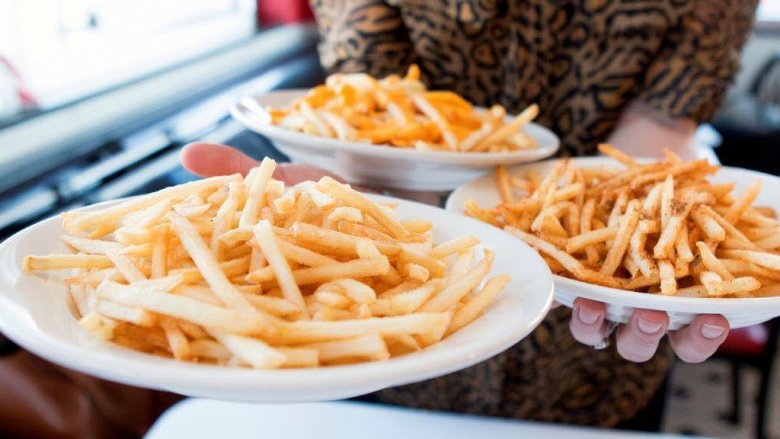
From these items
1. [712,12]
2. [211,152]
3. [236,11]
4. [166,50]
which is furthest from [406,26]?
[236,11]

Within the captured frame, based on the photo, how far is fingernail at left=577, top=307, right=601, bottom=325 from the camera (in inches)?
39.6

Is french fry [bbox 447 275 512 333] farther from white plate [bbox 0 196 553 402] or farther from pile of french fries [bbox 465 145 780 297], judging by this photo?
pile of french fries [bbox 465 145 780 297]

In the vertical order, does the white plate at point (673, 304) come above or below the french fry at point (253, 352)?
below

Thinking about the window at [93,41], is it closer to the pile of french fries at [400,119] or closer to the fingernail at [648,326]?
the pile of french fries at [400,119]

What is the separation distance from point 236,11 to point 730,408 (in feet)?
9.59

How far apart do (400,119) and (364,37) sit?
532 millimetres

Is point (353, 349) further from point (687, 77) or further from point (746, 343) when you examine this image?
point (746, 343)

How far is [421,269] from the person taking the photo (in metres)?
0.77

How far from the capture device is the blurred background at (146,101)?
185 cm

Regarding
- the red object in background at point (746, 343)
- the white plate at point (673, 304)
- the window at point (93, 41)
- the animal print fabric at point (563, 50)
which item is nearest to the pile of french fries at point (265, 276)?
the white plate at point (673, 304)

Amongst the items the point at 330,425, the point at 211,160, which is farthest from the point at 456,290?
the point at 330,425

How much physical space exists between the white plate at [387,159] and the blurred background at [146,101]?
0.61 m

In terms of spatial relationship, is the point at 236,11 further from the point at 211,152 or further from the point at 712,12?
the point at 211,152

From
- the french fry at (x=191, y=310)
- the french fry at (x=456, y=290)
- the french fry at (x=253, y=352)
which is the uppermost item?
the french fry at (x=191, y=310)
